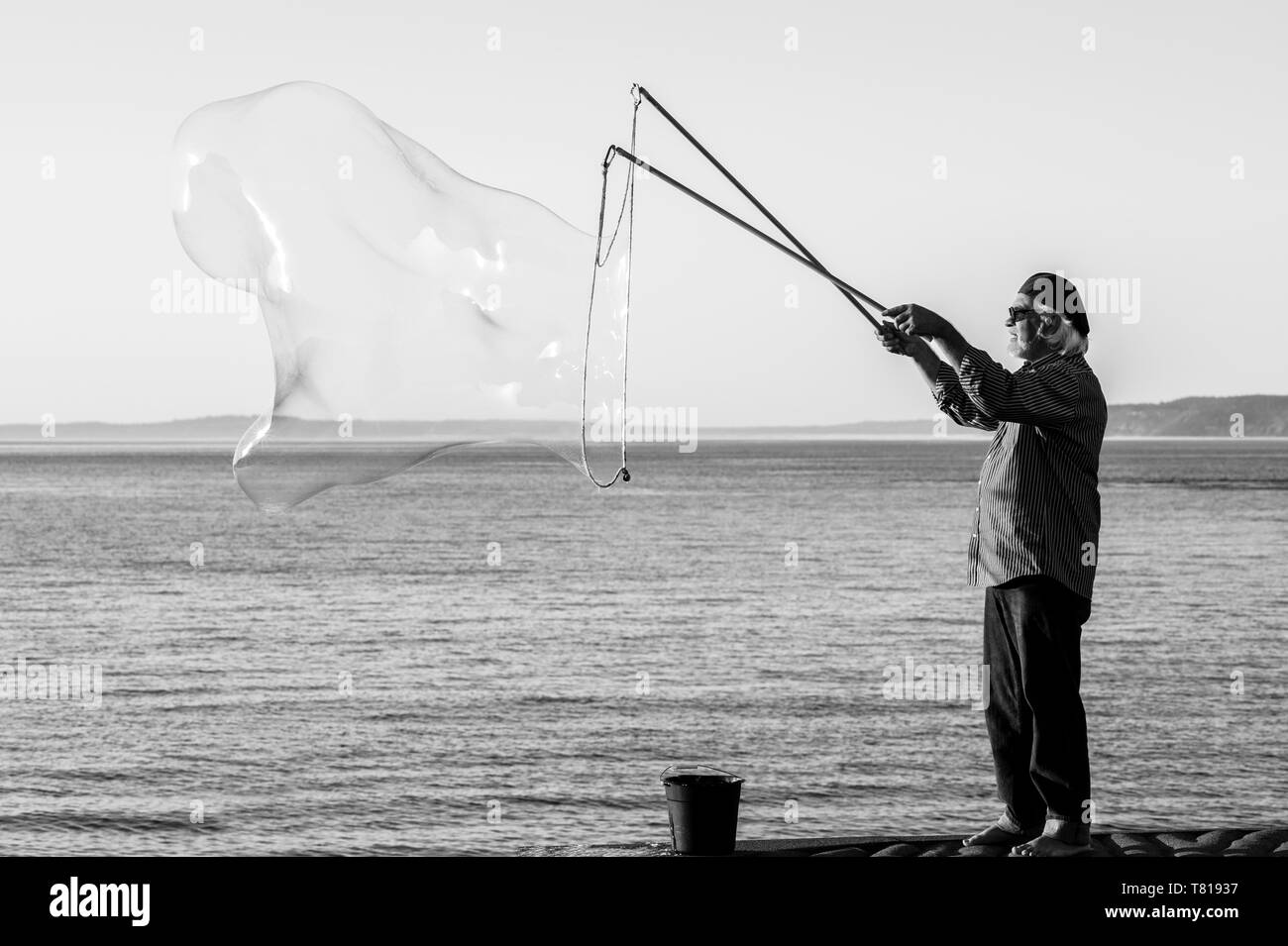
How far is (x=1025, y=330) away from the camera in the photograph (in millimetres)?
6363

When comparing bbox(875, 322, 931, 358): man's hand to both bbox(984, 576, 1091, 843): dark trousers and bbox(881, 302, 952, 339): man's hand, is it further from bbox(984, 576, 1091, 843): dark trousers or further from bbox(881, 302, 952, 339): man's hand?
bbox(984, 576, 1091, 843): dark trousers

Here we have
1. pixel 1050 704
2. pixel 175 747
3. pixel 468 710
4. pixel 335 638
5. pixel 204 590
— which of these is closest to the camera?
pixel 1050 704

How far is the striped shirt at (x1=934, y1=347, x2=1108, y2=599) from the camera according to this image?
5.95 meters

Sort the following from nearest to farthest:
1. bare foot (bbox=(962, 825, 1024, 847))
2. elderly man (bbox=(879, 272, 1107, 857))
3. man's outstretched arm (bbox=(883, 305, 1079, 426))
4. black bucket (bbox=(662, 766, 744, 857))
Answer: man's outstretched arm (bbox=(883, 305, 1079, 426)) < elderly man (bbox=(879, 272, 1107, 857)) < bare foot (bbox=(962, 825, 1024, 847)) < black bucket (bbox=(662, 766, 744, 857))

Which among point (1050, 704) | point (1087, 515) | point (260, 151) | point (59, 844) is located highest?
point (260, 151)

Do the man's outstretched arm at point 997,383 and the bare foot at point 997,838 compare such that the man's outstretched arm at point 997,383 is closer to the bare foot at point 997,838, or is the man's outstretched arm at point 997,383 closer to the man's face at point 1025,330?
the man's face at point 1025,330

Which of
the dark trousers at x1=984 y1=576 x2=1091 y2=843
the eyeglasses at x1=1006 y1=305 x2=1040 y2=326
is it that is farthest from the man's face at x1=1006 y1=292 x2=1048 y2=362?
the dark trousers at x1=984 y1=576 x2=1091 y2=843

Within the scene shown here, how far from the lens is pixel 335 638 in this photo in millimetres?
38219
